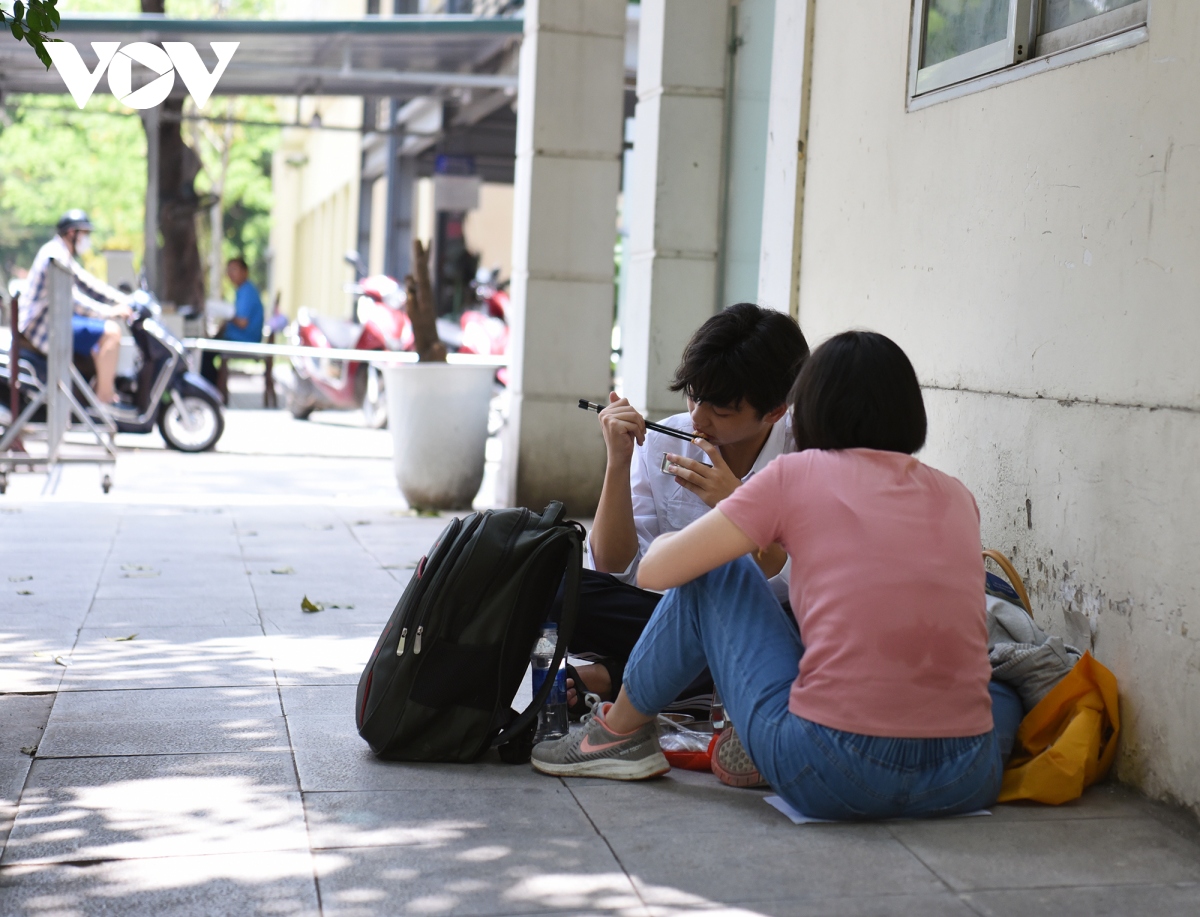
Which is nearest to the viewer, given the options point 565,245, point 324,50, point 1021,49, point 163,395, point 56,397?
point 1021,49

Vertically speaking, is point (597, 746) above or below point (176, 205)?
below

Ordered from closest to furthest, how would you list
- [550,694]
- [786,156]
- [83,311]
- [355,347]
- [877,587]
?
1. [877,587]
2. [550,694]
3. [786,156]
4. [83,311]
5. [355,347]

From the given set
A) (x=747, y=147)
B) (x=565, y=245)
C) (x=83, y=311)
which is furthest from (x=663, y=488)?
(x=83, y=311)

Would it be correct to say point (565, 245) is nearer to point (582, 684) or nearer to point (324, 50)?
point (582, 684)

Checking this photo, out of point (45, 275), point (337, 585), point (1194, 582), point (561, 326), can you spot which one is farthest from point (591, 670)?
point (45, 275)

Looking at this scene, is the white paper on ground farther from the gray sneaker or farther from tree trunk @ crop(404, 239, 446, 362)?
tree trunk @ crop(404, 239, 446, 362)

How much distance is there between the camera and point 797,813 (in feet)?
10.8

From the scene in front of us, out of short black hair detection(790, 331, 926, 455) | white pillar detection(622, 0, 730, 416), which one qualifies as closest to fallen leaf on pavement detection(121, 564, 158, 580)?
white pillar detection(622, 0, 730, 416)

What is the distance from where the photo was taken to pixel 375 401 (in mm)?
16016

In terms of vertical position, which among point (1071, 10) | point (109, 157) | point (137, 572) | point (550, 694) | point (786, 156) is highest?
point (109, 157)

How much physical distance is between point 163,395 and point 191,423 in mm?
337

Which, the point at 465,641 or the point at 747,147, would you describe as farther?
the point at 747,147

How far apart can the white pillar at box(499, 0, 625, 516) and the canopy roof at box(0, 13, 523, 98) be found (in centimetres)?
364

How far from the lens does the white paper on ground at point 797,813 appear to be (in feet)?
10.7
